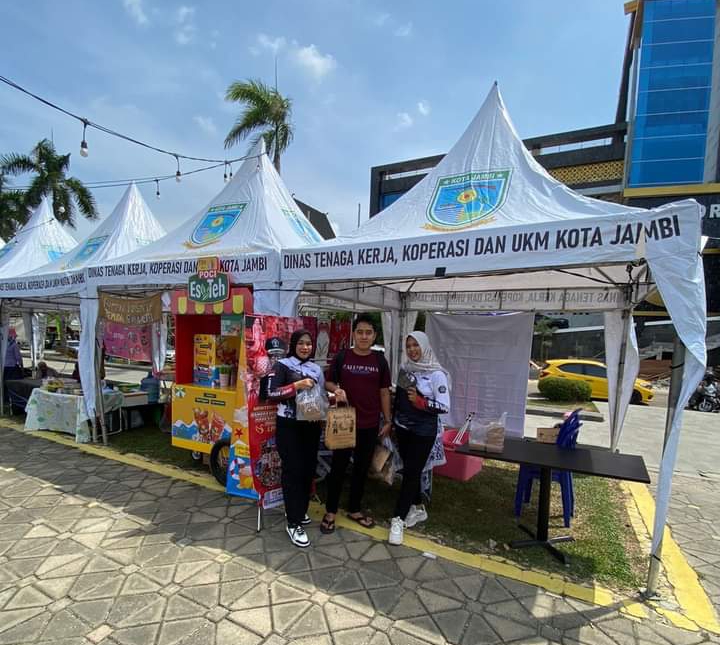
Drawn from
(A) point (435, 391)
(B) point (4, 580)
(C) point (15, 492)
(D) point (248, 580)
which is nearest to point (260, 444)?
(D) point (248, 580)

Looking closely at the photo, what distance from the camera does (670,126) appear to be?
72.8ft

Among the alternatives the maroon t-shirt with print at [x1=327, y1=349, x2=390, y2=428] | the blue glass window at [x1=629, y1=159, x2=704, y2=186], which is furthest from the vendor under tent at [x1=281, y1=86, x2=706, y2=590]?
Result: the blue glass window at [x1=629, y1=159, x2=704, y2=186]

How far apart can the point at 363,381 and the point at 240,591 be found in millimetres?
1557

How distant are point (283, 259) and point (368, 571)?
2816mm

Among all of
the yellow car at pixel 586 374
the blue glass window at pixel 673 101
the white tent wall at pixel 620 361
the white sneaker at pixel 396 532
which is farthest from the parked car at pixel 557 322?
the white sneaker at pixel 396 532

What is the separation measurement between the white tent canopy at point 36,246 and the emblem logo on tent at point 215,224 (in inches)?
193

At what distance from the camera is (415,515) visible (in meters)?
3.41

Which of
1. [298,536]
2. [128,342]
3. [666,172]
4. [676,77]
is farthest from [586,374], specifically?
[676,77]

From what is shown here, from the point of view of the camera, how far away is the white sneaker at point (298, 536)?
2.98 meters

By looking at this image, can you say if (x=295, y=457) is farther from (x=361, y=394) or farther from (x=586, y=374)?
(x=586, y=374)

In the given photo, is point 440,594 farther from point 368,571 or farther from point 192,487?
point 192,487

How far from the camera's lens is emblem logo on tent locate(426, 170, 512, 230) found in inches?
138

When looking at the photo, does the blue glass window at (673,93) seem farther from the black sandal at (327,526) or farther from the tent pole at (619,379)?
the black sandal at (327,526)

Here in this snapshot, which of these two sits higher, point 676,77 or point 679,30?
point 679,30
